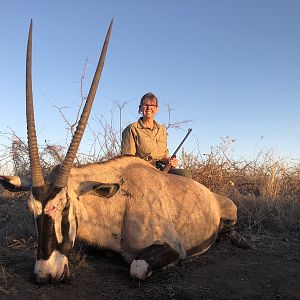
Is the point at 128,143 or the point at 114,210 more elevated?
the point at 128,143

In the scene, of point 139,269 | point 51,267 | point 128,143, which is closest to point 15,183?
point 51,267

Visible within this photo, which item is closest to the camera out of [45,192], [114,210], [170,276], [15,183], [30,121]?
[45,192]

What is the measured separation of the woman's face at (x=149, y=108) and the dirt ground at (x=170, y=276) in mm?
2223

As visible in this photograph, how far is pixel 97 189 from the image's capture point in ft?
14.4

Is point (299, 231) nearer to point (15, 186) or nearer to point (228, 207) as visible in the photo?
point (228, 207)

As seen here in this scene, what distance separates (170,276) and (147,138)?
284cm

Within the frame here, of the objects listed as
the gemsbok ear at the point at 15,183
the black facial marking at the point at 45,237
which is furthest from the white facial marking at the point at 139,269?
the gemsbok ear at the point at 15,183

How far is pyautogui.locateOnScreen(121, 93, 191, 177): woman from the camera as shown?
6.91m

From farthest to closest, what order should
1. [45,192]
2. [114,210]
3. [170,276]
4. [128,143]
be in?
1. [128,143]
2. [114,210]
3. [170,276]
4. [45,192]

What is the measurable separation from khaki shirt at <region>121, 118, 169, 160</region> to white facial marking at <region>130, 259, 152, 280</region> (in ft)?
8.85

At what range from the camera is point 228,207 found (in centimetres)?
655

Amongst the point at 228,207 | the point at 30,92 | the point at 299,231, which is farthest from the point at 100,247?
the point at 299,231

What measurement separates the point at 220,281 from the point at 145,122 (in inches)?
126

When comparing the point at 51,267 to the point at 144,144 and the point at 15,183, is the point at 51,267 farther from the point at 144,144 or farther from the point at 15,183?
the point at 144,144
